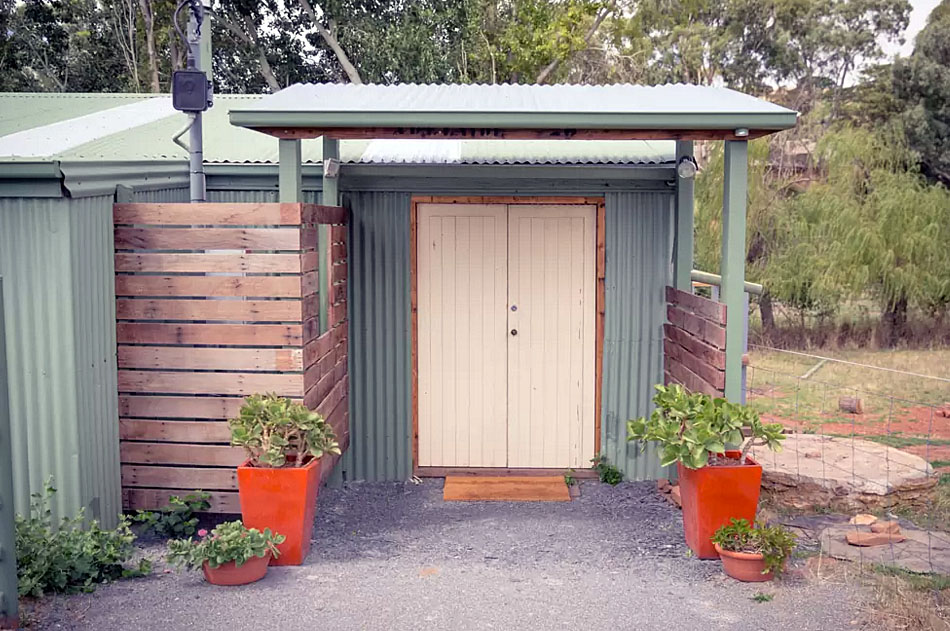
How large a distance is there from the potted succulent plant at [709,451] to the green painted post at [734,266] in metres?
0.37

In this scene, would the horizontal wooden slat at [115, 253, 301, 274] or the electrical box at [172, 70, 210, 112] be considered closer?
the horizontal wooden slat at [115, 253, 301, 274]

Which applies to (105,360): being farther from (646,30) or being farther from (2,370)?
(646,30)

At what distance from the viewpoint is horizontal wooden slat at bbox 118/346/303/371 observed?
210 inches

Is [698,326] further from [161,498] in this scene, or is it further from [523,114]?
[161,498]

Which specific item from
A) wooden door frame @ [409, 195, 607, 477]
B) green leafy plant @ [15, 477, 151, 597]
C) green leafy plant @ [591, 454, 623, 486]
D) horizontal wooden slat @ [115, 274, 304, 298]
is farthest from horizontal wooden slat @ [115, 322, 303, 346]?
green leafy plant @ [591, 454, 623, 486]

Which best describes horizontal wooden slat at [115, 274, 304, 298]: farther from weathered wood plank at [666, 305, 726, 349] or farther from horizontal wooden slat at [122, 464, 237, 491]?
weathered wood plank at [666, 305, 726, 349]

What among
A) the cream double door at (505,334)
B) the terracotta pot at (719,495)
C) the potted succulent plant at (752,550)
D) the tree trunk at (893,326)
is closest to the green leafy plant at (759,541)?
the potted succulent plant at (752,550)

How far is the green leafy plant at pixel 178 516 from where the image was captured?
17.4 feet

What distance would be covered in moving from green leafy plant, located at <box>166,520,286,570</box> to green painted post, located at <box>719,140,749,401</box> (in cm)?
268

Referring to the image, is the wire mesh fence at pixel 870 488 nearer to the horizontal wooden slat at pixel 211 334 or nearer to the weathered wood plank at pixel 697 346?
the weathered wood plank at pixel 697 346

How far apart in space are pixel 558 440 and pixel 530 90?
2.59m

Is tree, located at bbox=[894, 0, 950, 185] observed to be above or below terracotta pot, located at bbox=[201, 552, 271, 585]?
above

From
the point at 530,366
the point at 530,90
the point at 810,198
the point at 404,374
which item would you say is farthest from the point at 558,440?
the point at 810,198

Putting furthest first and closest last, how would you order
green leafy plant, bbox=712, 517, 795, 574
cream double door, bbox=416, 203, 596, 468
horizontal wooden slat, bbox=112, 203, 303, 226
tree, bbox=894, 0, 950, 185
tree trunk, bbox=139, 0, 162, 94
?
tree, bbox=894, 0, 950, 185 < tree trunk, bbox=139, 0, 162, 94 < cream double door, bbox=416, 203, 596, 468 < horizontal wooden slat, bbox=112, 203, 303, 226 < green leafy plant, bbox=712, 517, 795, 574
